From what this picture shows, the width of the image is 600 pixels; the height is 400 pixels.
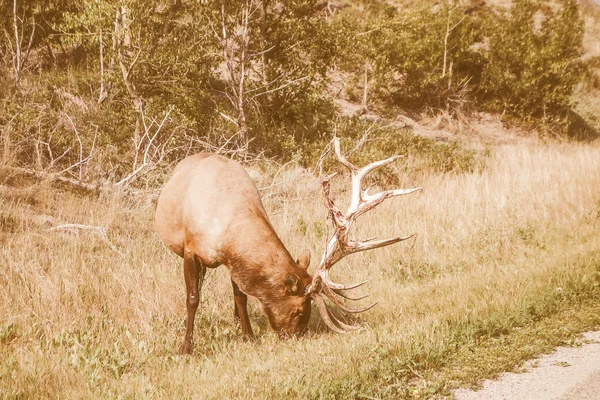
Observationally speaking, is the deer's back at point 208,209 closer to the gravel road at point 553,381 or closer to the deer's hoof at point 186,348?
the deer's hoof at point 186,348

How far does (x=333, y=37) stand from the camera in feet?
44.2

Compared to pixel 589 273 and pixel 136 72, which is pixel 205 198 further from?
pixel 136 72

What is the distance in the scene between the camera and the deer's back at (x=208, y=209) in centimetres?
484

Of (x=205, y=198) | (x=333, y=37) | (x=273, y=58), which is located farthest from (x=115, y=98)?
(x=205, y=198)

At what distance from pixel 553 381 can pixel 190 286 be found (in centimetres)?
302

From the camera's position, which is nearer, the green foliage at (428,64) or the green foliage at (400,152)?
the green foliage at (400,152)

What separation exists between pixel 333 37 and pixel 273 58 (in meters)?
1.58

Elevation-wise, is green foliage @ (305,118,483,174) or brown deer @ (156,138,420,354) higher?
green foliage @ (305,118,483,174)

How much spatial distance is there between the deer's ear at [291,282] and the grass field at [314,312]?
453mm

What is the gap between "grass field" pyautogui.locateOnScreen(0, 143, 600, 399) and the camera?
4.06 m

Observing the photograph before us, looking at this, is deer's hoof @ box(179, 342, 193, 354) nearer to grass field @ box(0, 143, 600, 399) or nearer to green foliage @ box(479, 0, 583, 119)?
grass field @ box(0, 143, 600, 399)

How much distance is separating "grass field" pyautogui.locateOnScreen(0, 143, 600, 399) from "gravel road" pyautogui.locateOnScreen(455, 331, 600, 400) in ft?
0.45

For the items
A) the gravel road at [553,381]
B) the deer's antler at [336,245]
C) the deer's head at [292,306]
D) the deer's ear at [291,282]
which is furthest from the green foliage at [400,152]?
the gravel road at [553,381]

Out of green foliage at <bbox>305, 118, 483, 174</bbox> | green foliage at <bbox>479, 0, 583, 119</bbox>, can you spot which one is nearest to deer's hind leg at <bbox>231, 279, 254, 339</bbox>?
green foliage at <bbox>305, 118, 483, 174</bbox>
